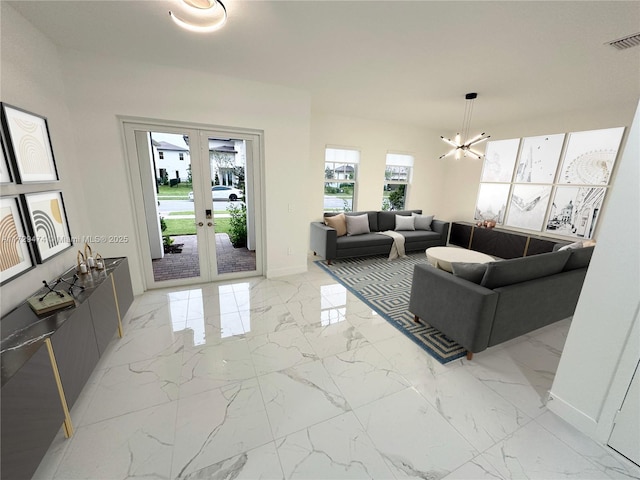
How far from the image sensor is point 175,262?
151 inches

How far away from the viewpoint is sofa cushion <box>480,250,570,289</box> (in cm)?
222

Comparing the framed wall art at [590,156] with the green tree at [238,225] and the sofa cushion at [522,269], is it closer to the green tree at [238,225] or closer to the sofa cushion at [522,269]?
the sofa cushion at [522,269]

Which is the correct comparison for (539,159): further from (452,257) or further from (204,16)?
(204,16)

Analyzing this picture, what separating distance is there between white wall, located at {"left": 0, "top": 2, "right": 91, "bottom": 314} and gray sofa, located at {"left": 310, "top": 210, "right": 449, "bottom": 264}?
3.27 metres

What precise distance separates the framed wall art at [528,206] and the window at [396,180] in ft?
7.26

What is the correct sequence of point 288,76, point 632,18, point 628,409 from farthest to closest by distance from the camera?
point 288,76
point 632,18
point 628,409

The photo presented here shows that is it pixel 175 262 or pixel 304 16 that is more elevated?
pixel 304 16

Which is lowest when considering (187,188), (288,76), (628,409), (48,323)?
(628,409)

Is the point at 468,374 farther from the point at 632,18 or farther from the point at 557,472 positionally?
the point at 632,18

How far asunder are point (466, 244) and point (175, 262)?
597cm

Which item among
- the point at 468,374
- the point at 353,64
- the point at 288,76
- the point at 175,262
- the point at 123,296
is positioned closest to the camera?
the point at 468,374

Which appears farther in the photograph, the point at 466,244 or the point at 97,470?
the point at 466,244

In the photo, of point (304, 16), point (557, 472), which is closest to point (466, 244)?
point (557, 472)

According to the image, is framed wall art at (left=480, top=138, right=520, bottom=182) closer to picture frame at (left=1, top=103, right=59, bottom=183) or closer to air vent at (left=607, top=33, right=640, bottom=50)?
air vent at (left=607, top=33, right=640, bottom=50)
